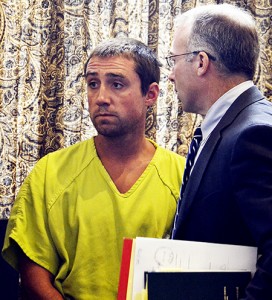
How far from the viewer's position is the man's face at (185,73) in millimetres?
1392

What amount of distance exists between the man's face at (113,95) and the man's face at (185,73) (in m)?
0.31

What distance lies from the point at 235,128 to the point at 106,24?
1670mm

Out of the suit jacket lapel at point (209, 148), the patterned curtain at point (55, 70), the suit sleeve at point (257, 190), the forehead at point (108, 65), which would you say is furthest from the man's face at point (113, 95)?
the patterned curtain at point (55, 70)

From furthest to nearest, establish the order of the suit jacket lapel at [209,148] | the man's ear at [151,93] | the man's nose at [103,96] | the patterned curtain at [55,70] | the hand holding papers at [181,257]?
the patterned curtain at [55,70] < the man's ear at [151,93] < the man's nose at [103,96] < the suit jacket lapel at [209,148] < the hand holding papers at [181,257]

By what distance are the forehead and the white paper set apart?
0.83m

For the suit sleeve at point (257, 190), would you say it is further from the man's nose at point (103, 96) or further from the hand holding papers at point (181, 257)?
the man's nose at point (103, 96)

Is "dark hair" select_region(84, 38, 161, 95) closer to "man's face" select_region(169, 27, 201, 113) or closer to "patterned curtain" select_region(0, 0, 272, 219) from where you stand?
"man's face" select_region(169, 27, 201, 113)

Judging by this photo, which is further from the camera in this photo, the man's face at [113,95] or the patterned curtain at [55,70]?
the patterned curtain at [55,70]

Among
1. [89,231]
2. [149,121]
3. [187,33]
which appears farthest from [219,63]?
[149,121]

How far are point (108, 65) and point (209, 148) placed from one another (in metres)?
0.60

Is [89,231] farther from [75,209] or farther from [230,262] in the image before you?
[230,262]

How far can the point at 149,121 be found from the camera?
2742 millimetres

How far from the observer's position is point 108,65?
1.71 meters

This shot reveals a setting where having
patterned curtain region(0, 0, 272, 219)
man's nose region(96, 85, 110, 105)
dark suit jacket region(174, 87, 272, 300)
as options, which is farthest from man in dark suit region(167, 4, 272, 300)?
patterned curtain region(0, 0, 272, 219)
